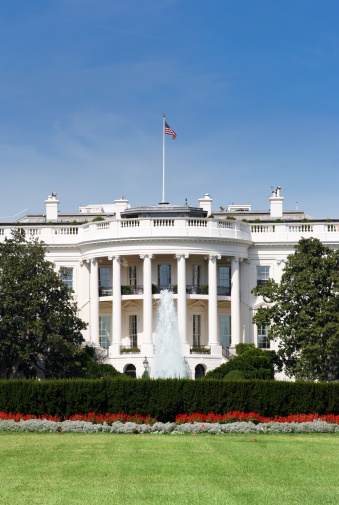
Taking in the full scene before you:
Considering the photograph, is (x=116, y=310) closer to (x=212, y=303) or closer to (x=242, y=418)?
(x=212, y=303)

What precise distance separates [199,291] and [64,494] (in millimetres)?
46023

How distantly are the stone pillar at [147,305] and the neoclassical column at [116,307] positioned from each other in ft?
5.68

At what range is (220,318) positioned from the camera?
217ft

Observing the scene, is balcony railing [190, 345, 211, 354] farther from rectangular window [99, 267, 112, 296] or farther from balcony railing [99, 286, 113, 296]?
rectangular window [99, 267, 112, 296]

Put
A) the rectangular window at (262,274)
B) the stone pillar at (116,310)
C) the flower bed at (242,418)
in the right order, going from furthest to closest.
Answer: the rectangular window at (262,274) < the stone pillar at (116,310) < the flower bed at (242,418)

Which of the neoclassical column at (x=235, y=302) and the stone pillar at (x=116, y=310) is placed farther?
the neoclassical column at (x=235, y=302)

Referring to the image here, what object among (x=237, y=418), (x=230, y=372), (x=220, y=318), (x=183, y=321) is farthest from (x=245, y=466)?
(x=220, y=318)

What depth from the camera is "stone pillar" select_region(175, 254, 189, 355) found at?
6194 centimetres

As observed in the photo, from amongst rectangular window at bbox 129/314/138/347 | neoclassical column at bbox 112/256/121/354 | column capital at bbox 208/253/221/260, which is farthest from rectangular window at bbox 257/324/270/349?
neoclassical column at bbox 112/256/121/354

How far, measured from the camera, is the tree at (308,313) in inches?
2089

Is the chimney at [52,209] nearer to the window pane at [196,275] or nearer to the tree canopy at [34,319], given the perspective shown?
the window pane at [196,275]

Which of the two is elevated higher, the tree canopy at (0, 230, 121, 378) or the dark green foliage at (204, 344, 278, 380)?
the tree canopy at (0, 230, 121, 378)

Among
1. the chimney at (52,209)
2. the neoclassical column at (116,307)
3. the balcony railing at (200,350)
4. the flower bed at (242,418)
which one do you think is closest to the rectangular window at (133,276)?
the neoclassical column at (116,307)

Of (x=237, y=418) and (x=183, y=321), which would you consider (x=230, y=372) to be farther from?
(x=237, y=418)
